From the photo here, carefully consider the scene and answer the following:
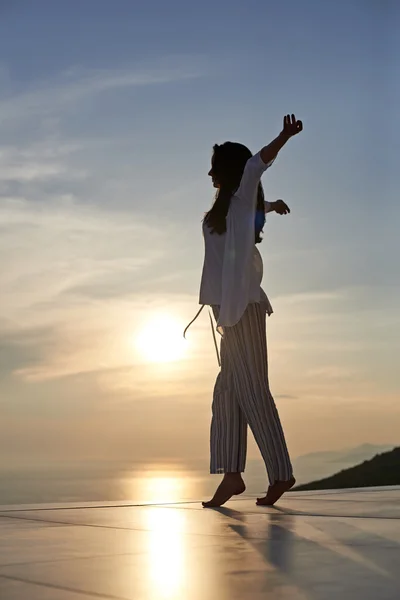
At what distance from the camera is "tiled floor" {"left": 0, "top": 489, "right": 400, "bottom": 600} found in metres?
1.62

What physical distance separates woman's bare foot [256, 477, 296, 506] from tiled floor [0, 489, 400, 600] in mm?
298

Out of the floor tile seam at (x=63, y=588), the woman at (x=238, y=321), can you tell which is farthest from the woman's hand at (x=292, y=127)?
the floor tile seam at (x=63, y=588)

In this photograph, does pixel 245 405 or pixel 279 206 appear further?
pixel 279 206

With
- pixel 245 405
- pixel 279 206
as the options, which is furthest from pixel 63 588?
pixel 279 206

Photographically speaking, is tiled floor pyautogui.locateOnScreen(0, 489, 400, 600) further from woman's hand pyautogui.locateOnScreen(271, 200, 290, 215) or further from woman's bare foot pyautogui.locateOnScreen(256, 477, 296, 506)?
woman's hand pyautogui.locateOnScreen(271, 200, 290, 215)

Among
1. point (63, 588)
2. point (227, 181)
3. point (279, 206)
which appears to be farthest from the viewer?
point (279, 206)

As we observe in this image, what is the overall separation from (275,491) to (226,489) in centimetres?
23

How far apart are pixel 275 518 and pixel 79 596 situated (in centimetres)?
172

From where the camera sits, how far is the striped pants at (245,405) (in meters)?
3.94

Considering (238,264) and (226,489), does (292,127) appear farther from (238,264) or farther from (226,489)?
(226,489)

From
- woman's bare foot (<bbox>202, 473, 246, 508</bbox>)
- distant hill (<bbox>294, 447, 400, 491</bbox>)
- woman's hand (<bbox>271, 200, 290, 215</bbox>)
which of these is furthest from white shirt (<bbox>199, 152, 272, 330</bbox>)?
distant hill (<bbox>294, 447, 400, 491</bbox>)

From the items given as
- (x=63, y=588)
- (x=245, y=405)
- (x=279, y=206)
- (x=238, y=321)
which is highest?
(x=279, y=206)

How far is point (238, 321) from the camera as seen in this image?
4.00m

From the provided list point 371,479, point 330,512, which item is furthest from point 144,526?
point 371,479
